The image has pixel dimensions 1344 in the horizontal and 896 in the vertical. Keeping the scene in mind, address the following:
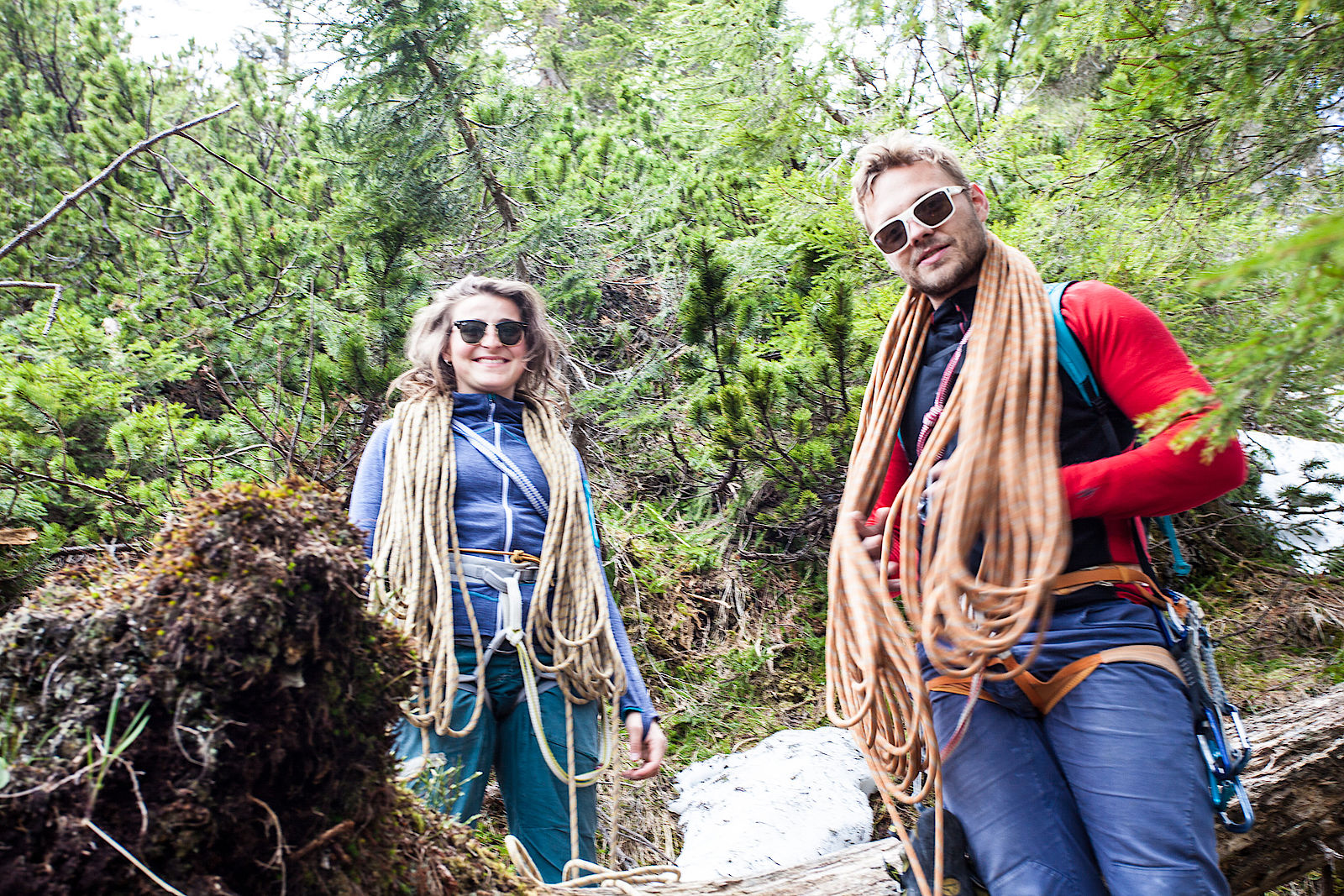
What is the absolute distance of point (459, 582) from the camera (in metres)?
2.24

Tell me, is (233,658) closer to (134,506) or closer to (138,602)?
(138,602)

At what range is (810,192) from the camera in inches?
195

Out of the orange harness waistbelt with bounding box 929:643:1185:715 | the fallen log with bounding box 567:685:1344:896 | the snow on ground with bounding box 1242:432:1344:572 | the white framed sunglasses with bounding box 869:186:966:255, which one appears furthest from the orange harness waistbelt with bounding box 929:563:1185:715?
the snow on ground with bounding box 1242:432:1344:572

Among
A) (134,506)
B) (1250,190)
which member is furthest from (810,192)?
A: (134,506)

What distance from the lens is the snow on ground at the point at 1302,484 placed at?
4.91 meters

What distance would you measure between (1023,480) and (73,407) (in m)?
3.76

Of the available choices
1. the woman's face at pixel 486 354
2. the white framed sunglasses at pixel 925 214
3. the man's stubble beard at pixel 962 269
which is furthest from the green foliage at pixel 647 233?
the woman's face at pixel 486 354

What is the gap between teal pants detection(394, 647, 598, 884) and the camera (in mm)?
2109

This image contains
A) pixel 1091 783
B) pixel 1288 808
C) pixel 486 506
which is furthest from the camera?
pixel 1288 808

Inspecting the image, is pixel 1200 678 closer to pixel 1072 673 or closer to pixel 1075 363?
pixel 1072 673

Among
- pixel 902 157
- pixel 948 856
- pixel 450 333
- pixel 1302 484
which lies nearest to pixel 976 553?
pixel 948 856

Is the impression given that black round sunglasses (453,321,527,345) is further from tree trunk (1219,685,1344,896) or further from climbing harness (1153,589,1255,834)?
tree trunk (1219,685,1344,896)

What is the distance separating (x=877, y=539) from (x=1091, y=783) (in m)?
0.64

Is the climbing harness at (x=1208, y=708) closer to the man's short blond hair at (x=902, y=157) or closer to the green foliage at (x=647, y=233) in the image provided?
the green foliage at (x=647, y=233)
